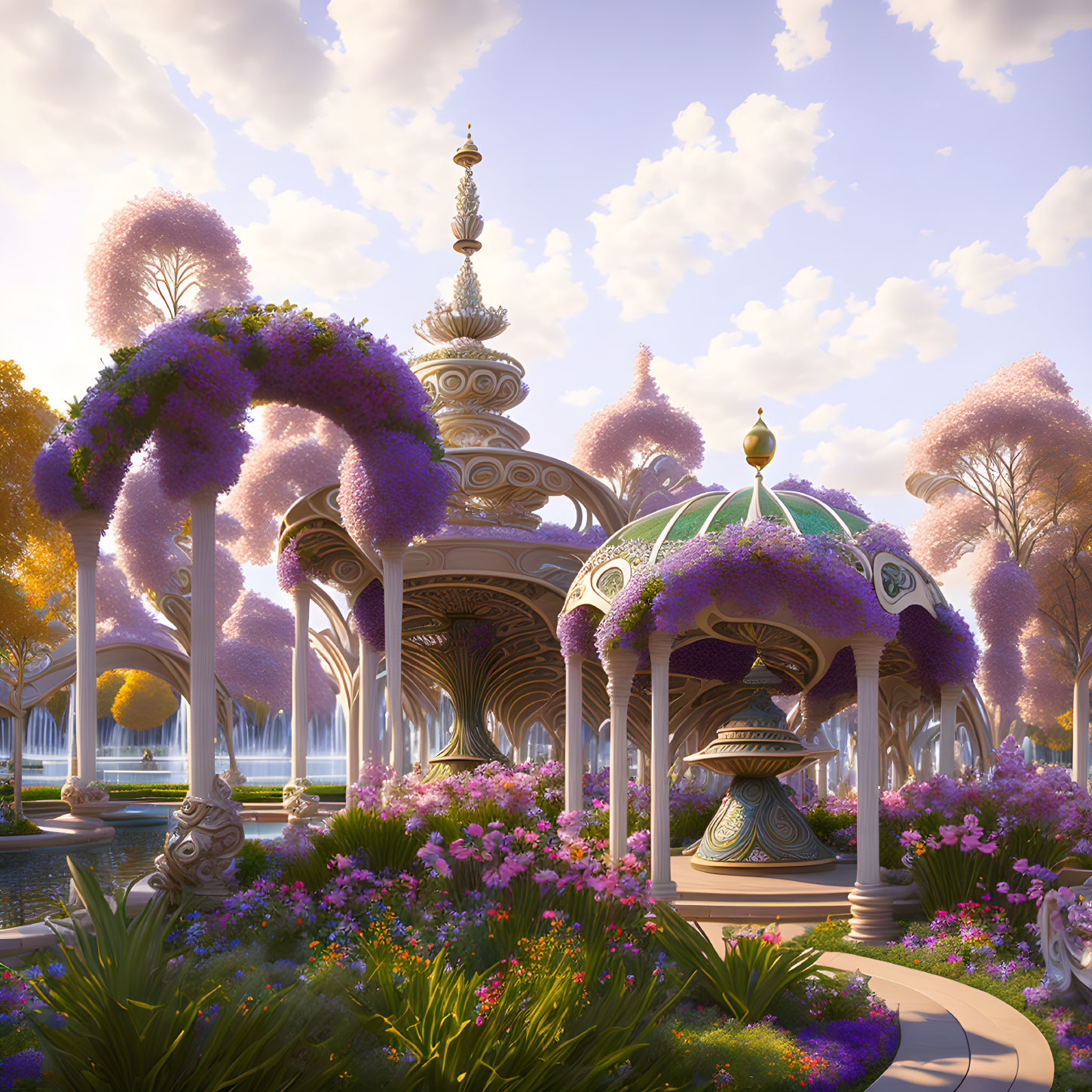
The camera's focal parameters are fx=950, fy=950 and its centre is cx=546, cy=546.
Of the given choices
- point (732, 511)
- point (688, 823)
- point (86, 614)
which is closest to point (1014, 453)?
point (688, 823)

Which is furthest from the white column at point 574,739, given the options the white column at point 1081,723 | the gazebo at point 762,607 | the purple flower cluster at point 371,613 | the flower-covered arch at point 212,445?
the white column at point 1081,723

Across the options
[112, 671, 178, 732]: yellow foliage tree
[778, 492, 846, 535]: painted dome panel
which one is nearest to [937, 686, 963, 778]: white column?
[778, 492, 846, 535]: painted dome panel

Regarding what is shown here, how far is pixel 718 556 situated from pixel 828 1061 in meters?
5.63

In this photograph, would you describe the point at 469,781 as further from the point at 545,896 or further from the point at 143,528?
the point at 143,528

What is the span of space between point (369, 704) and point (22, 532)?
6.61 meters

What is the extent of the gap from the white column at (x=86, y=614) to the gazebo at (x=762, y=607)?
565cm

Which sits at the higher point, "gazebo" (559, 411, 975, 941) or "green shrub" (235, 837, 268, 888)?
"gazebo" (559, 411, 975, 941)

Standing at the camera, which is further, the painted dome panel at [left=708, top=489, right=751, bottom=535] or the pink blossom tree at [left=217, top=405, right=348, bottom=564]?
the pink blossom tree at [left=217, top=405, right=348, bottom=564]

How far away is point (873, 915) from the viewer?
9.99 meters

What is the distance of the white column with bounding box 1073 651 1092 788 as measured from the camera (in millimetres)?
18312

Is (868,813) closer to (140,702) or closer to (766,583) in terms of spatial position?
(766,583)

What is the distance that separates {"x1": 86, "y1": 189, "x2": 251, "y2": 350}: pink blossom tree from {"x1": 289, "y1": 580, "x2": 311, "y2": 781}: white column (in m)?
10.2

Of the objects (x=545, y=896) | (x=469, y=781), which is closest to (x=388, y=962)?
(x=545, y=896)

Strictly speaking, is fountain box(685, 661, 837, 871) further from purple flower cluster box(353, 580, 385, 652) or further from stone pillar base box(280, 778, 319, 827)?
purple flower cluster box(353, 580, 385, 652)
